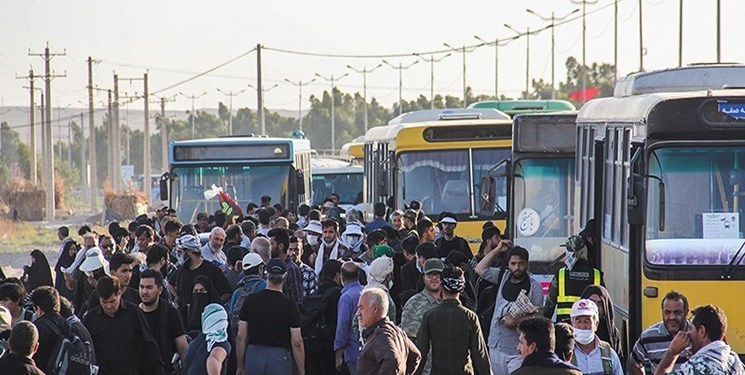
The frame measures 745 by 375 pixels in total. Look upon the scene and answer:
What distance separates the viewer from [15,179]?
3467 inches

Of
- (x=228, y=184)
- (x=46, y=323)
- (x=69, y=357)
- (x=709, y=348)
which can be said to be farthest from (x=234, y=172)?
(x=709, y=348)

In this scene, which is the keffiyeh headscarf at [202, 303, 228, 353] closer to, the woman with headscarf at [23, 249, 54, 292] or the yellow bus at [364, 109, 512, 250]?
the woman with headscarf at [23, 249, 54, 292]

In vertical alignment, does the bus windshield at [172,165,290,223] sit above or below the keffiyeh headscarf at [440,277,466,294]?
above

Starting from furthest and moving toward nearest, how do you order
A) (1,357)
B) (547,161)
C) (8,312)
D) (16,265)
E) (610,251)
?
(16,265) < (547,161) < (610,251) < (8,312) < (1,357)

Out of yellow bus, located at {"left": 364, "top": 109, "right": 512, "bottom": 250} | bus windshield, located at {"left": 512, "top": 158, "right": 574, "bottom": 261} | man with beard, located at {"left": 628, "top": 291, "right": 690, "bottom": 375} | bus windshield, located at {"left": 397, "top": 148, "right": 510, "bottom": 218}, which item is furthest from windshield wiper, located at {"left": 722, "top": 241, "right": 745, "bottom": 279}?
bus windshield, located at {"left": 397, "top": 148, "right": 510, "bottom": 218}

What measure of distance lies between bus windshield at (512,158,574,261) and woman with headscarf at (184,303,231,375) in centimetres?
816

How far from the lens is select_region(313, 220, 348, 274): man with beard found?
1762 centimetres

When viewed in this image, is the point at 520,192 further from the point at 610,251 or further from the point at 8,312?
the point at 8,312

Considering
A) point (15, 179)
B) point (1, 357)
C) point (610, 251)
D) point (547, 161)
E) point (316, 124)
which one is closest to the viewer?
point (1, 357)

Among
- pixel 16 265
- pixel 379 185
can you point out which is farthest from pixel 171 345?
pixel 16 265

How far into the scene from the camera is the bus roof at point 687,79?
51.4ft

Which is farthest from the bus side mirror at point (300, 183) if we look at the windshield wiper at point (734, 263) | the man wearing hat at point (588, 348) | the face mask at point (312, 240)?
the man wearing hat at point (588, 348)

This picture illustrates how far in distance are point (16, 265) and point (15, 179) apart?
4562cm

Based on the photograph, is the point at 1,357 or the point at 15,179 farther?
the point at 15,179
